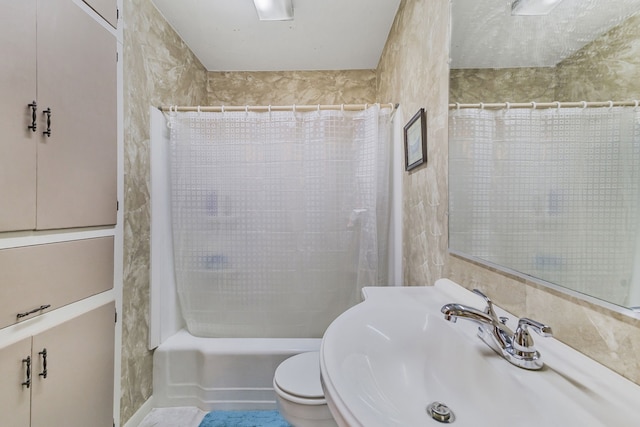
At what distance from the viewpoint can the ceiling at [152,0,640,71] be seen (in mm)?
579

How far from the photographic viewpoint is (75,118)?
3.67 feet

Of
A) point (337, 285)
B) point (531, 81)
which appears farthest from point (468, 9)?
point (337, 285)

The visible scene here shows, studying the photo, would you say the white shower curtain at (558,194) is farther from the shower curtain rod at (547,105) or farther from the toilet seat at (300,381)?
the toilet seat at (300,381)

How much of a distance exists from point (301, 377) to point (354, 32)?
2.26m

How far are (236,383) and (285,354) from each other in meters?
A: 0.35

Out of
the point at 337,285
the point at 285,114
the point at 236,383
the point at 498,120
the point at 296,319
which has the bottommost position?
the point at 236,383

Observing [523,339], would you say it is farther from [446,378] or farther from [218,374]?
[218,374]

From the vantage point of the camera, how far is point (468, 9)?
950mm

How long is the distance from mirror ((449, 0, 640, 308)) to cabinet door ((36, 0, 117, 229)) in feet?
4.98

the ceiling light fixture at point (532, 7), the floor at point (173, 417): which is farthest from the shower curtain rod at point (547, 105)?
the floor at point (173, 417)

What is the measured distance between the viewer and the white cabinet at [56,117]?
897 millimetres

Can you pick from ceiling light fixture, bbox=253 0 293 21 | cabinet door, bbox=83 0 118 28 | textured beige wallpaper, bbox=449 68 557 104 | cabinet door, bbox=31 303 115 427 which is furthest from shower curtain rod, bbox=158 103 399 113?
cabinet door, bbox=31 303 115 427

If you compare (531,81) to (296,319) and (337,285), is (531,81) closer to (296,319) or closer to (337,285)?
(337,285)

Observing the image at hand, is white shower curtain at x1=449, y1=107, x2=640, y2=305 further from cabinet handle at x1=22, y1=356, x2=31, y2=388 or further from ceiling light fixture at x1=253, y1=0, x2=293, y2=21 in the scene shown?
cabinet handle at x1=22, y1=356, x2=31, y2=388
